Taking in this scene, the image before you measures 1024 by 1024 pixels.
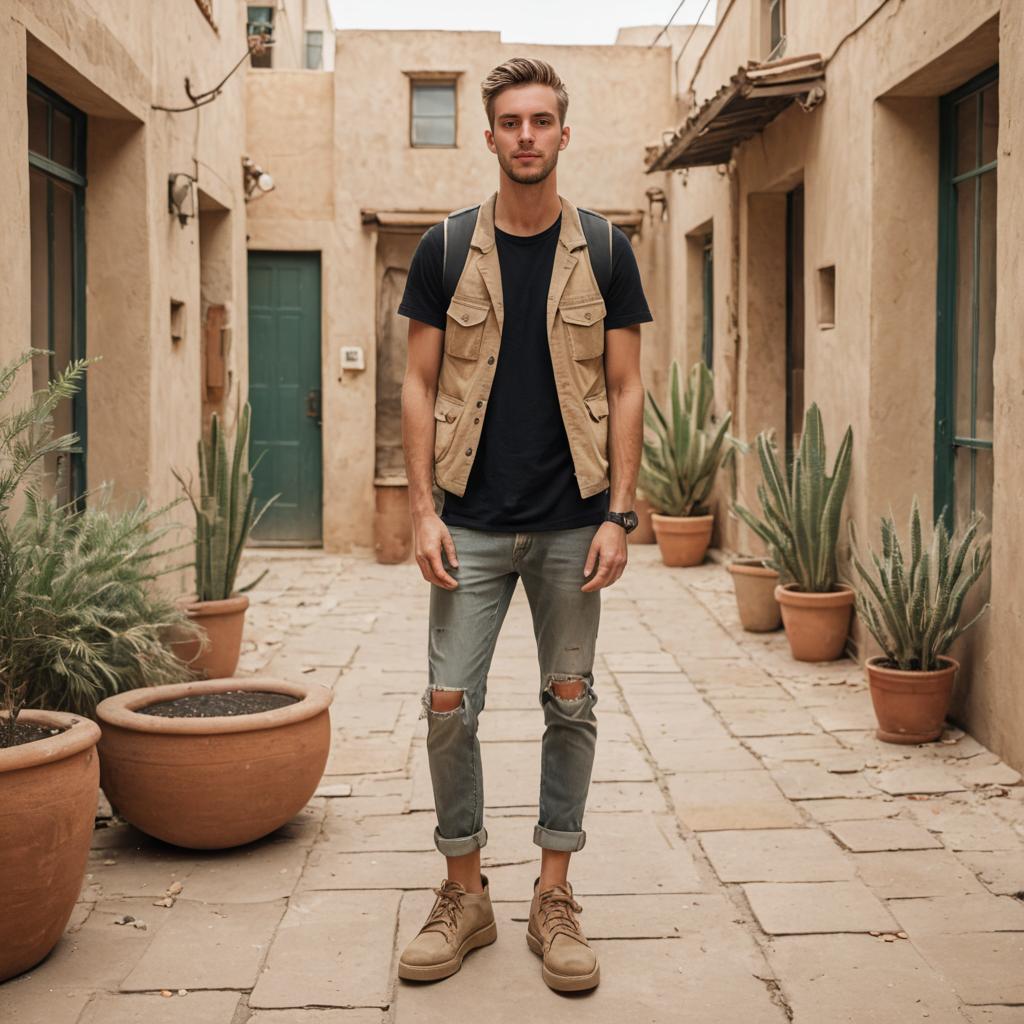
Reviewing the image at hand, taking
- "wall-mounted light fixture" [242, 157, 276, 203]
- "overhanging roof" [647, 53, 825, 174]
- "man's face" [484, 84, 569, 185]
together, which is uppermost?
"wall-mounted light fixture" [242, 157, 276, 203]

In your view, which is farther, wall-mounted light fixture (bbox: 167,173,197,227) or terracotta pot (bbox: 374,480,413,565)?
terracotta pot (bbox: 374,480,413,565)

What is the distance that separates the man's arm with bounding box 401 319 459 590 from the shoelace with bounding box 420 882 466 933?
68cm

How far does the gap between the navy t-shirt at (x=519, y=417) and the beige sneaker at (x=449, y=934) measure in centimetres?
83

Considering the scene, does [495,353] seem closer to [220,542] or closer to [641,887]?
[641,887]

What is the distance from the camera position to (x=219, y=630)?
230 inches

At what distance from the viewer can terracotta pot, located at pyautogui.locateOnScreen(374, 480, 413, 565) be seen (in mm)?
10039

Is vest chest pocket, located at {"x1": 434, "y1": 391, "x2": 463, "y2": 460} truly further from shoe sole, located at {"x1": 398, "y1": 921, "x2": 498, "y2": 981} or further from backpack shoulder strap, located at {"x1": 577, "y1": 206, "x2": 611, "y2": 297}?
shoe sole, located at {"x1": 398, "y1": 921, "x2": 498, "y2": 981}

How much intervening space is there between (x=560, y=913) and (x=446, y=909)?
9.8 inches

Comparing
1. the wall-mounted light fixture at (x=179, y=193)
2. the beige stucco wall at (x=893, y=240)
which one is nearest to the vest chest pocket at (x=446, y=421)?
the beige stucco wall at (x=893, y=240)

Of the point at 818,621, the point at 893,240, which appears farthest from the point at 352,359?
the point at 893,240

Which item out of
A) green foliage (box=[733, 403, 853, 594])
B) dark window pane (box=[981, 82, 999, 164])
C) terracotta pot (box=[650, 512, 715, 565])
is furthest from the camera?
terracotta pot (box=[650, 512, 715, 565])

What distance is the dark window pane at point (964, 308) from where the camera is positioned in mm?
5305

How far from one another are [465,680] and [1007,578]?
2345mm

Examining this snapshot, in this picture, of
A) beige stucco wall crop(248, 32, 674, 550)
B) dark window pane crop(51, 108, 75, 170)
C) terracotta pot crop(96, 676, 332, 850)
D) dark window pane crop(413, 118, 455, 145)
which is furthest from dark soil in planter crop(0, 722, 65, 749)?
dark window pane crop(413, 118, 455, 145)
